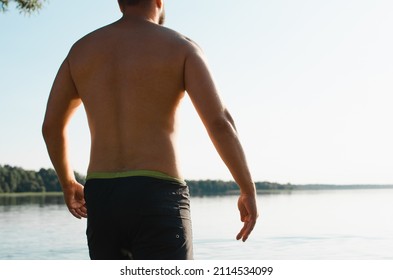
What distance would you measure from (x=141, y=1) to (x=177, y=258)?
1.10 m

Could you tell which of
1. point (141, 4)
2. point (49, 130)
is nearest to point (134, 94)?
point (141, 4)

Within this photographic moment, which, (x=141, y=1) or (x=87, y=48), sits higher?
(x=141, y=1)

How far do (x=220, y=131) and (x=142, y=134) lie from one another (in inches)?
12.5

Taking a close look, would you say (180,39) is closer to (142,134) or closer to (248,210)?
(142,134)

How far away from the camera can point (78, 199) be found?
325 cm

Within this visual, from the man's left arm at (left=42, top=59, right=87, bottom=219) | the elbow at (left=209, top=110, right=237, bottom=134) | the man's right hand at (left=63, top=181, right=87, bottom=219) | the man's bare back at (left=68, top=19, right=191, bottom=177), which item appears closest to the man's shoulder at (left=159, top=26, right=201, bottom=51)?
the man's bare back at (left=68, top=19, right=191, bottom=177)

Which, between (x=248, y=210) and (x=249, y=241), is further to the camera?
(x=249, y=241)

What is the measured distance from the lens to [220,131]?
9.19ft

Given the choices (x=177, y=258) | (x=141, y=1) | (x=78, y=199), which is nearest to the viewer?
(x=177, y=258)

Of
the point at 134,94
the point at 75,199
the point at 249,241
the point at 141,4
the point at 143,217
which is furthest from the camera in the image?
the point at 249,241

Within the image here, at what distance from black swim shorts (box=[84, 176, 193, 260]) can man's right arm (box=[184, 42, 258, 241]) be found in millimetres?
228

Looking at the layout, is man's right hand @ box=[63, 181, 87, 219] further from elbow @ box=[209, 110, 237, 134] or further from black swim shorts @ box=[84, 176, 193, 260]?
elbow @ box=[209, 110, 237, 134]
